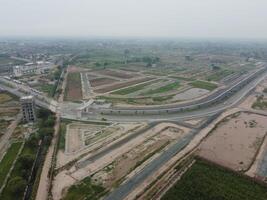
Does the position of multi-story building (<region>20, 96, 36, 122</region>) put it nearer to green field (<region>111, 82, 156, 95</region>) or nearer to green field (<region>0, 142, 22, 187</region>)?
green field (<region>0, 142, 22, 187</region>)

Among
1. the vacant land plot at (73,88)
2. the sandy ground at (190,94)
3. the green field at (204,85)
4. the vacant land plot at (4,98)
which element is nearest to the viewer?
the vacant land plot at (4,98)

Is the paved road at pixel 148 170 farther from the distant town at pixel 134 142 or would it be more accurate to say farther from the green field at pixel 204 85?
the green field at pixel 204 85

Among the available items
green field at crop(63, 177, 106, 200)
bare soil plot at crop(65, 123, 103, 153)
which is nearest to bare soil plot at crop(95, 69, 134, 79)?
bare soil plot at crop(65, 123, 103, 153)

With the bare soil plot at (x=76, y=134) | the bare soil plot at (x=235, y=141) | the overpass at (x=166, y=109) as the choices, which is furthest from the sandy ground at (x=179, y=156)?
the bare soil plot at (x=76, y=134)

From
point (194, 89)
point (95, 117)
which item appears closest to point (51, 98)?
point (95, 117)

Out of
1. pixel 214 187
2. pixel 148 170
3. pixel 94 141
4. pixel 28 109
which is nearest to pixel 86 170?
pixel 94 141

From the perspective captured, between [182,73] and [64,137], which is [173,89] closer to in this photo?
[182,73]

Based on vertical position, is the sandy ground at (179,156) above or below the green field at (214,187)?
below
